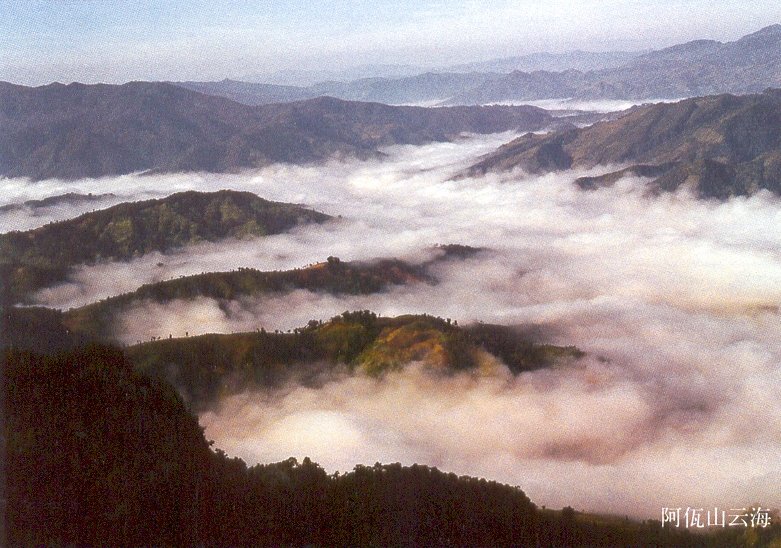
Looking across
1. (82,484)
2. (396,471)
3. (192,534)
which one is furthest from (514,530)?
(82,484)

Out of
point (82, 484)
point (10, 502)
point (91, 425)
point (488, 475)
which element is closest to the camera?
point (10, 502)

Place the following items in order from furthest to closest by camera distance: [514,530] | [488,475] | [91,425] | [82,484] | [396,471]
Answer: [488,475], [396,471], [514,530], [91,425], [82,484]

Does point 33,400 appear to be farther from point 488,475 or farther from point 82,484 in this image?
point 488,475

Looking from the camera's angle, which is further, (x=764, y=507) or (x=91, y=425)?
(x=764, y=507)

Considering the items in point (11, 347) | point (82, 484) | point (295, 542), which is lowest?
point (295, 542)

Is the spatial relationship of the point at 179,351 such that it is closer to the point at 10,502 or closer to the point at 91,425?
the point at 91,425

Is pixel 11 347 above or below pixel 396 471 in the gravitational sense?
above
